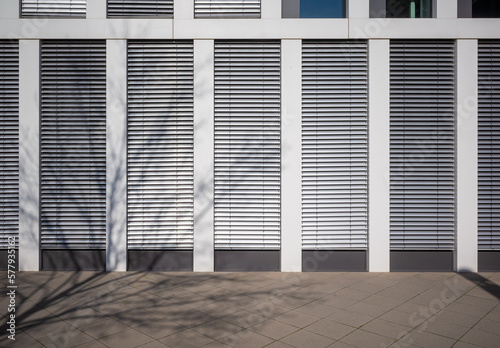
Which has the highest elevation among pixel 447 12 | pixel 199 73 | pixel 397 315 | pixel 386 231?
pixel 447 12

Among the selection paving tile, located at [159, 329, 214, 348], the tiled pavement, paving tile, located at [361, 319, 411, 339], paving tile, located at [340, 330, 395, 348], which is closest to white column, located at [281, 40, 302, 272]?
the tiled pavement

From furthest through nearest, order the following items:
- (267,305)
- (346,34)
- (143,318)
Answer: (346,34) → (267,305) → (143,318)

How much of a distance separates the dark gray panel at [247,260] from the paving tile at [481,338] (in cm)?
412

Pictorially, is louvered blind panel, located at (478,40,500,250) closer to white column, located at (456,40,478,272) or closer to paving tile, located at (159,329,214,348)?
white column, located at (456,40,478,272)

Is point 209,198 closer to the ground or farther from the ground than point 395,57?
closer to the ground

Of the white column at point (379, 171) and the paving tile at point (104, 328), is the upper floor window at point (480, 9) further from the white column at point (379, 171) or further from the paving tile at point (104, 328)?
the paving tile at point (104, 328)

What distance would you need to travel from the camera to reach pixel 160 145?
8.31 metres

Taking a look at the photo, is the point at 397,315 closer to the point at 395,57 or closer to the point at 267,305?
the point at 267,305

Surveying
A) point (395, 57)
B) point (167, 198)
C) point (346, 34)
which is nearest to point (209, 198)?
point (167, 198)

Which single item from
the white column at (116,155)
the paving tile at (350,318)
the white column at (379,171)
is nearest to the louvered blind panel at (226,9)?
the white column at (116,155)

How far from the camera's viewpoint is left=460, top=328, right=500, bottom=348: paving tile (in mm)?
4660

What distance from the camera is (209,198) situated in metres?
8.16

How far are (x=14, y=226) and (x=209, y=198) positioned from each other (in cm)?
484

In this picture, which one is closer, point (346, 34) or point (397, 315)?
point (397, 315)
